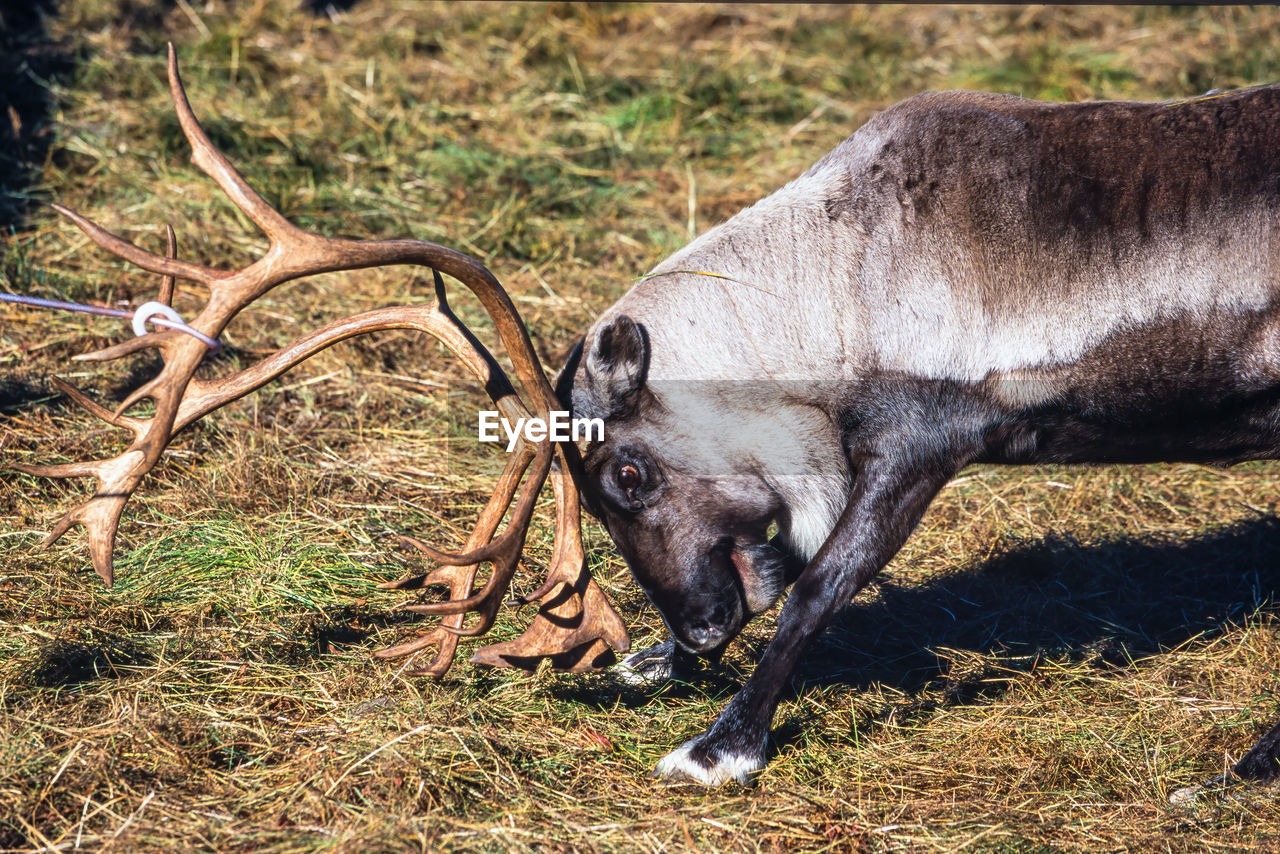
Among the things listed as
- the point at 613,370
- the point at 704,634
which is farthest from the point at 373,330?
the point at 704,634

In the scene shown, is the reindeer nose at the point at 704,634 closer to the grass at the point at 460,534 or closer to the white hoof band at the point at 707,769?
the grass at the point at 460,534

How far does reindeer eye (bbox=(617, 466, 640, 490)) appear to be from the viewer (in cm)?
353

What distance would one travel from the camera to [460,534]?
4.36 metres

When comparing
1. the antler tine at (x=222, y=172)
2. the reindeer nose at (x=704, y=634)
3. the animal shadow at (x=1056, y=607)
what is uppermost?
the antler tine at (x=222, y=172)

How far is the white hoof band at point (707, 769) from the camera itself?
10.2ft

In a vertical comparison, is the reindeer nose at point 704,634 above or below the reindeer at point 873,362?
below

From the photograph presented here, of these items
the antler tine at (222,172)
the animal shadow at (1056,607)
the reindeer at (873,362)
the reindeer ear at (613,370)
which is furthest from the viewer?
the animal shadow at (1056,607)

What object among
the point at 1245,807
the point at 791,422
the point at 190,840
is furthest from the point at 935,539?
the point at 190,840

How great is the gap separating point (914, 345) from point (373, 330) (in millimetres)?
1501

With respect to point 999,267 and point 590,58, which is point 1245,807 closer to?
point 999,267

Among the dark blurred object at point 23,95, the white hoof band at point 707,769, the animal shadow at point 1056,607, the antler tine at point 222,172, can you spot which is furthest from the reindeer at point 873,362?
the dark blurred object at point 23,95

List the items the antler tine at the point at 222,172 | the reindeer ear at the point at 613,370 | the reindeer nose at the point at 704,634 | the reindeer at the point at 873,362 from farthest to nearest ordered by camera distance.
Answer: the reindeer nose at the point at 704,634 → the reindeer ear at the point at 613,370 → the reindeer at the point at 873,362 → the antler tine at the point at 222,172

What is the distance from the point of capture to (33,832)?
2627 mm

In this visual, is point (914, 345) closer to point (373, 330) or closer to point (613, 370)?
point (613, 370)
